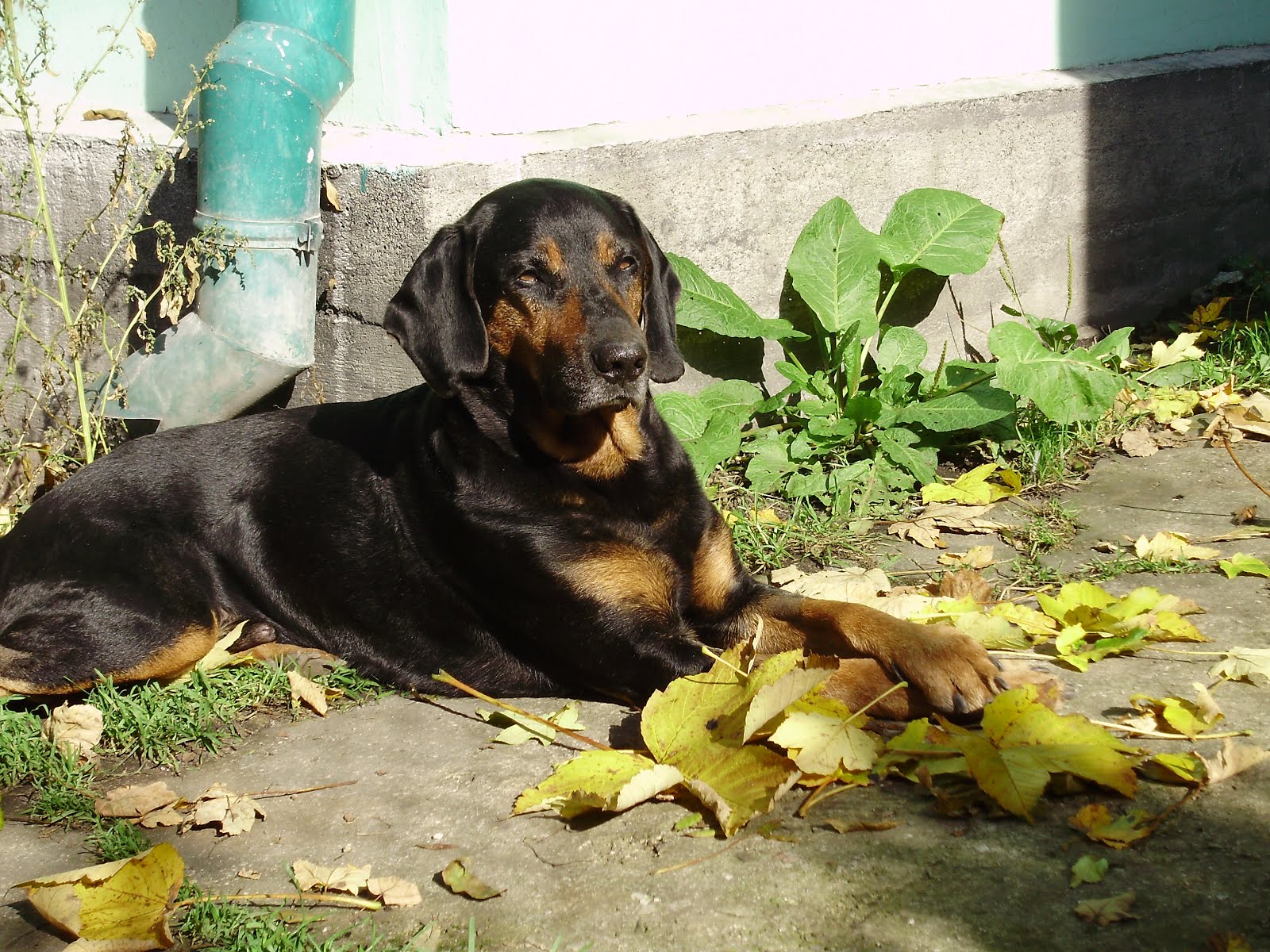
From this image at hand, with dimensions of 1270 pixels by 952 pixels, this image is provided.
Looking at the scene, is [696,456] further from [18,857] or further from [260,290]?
[18,857]

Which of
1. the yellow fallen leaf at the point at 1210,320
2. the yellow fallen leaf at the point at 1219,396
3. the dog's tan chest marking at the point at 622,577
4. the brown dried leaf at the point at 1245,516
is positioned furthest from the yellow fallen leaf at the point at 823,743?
the yellow fallen leaf at the point at 1210,320

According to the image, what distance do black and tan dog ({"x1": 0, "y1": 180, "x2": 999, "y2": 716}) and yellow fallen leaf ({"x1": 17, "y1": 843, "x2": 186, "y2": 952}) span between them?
4.12 ft

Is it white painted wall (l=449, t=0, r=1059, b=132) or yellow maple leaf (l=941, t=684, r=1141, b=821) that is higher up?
white painted wall (l=449, t=0, r=1059, b=132)

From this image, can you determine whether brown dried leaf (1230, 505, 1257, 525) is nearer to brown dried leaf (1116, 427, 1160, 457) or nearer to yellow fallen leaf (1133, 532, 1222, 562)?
yellow fallen leaf (1133, 532, 1222, 562)

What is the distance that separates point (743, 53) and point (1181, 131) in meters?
2.68

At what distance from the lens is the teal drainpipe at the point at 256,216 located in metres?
4.42

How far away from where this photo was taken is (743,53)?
17.3 feet

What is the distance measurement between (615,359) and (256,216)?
6.16ft

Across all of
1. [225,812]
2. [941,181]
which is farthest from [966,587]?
[941,181]

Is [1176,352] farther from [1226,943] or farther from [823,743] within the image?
[1226,943]

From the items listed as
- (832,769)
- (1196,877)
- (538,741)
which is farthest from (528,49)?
(1196,877)

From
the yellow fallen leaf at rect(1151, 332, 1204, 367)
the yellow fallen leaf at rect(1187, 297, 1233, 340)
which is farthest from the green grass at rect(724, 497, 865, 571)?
the yellow fallen leaf at rect(1187, 297, 1233, 340)

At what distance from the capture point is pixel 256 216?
4465 millimetres

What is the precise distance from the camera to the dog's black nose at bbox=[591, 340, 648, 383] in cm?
333
